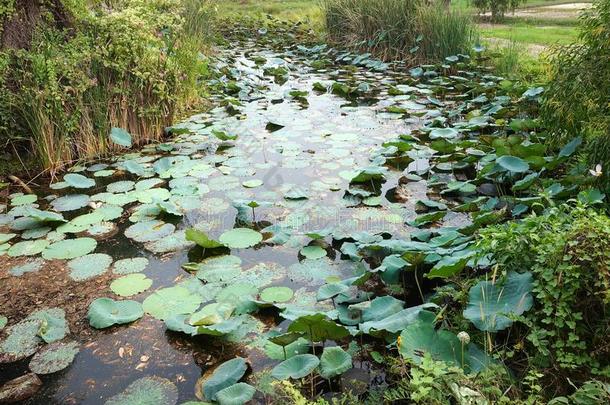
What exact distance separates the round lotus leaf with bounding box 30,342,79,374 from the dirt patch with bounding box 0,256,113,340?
0.09 metres

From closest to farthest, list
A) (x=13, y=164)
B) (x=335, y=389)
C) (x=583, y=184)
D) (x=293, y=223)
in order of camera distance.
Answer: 1. (x=335, y=389)
2. (x=583, y=184)
3. (x=293, y=223)
4. (x=13, y=164)

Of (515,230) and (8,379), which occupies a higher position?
(515,230)

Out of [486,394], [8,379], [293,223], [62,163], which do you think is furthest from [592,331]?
[62,163]

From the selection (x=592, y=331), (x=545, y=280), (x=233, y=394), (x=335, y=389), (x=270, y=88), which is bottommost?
(x=335, y=389)

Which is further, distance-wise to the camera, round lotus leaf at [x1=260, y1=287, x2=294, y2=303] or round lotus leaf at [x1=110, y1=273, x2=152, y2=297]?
round lotus leaf at [x1=110, y1=273, x2=152, y2=297]

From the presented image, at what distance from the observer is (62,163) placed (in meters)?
4.30

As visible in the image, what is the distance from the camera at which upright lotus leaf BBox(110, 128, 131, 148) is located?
14.5ft

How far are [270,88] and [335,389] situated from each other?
6.06 m

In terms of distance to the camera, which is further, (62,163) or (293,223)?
(62,163)

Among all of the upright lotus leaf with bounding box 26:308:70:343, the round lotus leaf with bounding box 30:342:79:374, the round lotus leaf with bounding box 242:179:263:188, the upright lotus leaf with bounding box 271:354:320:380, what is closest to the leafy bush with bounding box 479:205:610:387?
the upright lotus leaf with bounding box 271:354:320:380

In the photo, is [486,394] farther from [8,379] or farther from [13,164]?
[13,164]

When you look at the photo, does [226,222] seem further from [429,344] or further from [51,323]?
[429,344]

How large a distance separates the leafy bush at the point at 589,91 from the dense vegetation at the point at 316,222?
0.01 metres

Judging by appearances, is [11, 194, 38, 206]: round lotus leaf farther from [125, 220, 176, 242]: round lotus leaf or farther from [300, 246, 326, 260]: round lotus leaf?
[300, 246, 326, 260]: round lotus leaf
